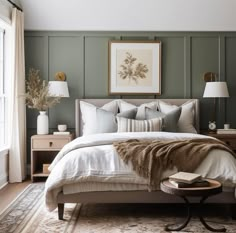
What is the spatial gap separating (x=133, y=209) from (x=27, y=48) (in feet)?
10.9

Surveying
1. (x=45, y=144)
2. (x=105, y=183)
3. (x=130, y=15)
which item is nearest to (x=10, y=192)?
(x=45, y=144)

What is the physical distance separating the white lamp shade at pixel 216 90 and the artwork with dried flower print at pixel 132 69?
1.04 meters

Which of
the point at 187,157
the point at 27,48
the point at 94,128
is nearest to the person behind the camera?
the point at 187,157

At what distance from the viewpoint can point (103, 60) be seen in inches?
241

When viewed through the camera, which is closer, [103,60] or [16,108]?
[16,108]

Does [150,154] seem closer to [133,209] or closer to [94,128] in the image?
[133,209]

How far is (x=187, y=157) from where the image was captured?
360 cm

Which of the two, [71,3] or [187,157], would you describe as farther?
[71,3]

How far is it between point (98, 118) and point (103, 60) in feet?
3.89

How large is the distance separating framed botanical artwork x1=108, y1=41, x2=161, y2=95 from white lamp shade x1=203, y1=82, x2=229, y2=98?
81 centimetres

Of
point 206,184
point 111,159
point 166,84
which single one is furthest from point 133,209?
point 166,84

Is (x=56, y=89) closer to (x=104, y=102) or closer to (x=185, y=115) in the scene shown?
(x=104, y=102)

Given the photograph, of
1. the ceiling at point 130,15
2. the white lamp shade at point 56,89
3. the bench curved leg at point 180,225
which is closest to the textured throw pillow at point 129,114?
the white lamp shade at point 56,89

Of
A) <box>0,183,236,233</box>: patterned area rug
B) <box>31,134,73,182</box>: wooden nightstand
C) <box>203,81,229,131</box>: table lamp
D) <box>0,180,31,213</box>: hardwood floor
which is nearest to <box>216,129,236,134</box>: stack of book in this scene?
<box>203,81,229,131</box>: table lamp
